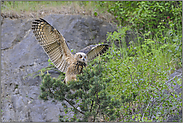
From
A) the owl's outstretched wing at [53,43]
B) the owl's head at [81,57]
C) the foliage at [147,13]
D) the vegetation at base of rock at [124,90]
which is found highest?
the foliage at [147,13]

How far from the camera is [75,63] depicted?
3199 millimetres

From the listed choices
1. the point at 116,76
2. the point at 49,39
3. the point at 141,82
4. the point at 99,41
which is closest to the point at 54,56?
the point at 49,39

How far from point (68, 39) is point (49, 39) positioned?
1977 millimetres

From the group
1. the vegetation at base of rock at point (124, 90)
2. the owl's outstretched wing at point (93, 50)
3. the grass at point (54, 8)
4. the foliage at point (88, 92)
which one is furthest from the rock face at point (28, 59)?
the foliage at point (88, 92)

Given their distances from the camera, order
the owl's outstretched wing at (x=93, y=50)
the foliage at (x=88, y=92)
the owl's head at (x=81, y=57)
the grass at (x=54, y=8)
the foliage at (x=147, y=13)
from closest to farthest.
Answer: the foliage at (x=88, y=92) < the owl's head at (x=81, y=57) < the owl's outstretched wing at (x=93, y=50) < the foliage at (x=147, y=13) < the grass at (x=54, y=8)

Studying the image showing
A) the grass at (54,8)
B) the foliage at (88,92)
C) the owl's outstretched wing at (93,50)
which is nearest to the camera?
the foliage at (88,92)

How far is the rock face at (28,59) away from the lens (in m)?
4.39

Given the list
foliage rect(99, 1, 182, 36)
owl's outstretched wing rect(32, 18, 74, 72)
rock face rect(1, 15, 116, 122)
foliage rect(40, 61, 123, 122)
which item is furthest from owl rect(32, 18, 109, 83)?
foliage rect(99, 1, 182, 36)

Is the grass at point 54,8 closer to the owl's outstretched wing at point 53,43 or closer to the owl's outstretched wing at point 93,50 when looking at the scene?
the owl's outstretched wing at point 93,50

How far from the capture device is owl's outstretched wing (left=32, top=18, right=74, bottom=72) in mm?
3152

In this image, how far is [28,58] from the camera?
194 inches

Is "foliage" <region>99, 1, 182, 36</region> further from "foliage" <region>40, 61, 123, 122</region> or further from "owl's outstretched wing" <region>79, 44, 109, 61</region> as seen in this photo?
"foliage" <region>40, 61, 123, 122</region>

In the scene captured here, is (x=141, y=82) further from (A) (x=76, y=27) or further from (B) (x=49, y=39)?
(A) (x=76, y=27)

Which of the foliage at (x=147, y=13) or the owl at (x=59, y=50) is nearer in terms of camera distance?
the owl at (x=59, y=50)
